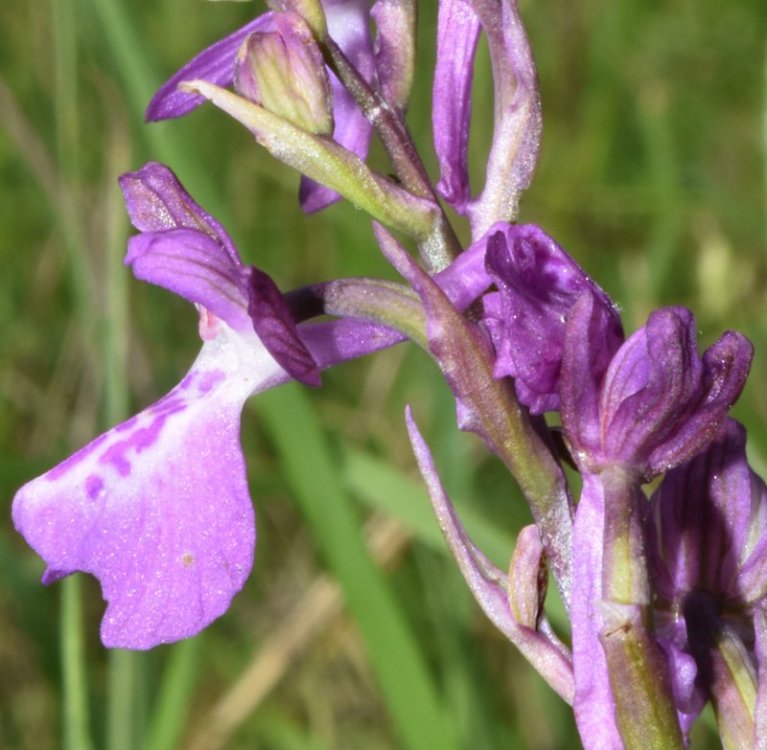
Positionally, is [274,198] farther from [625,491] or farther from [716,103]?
[625,491]

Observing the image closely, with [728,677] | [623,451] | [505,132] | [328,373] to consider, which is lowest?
[328,373]

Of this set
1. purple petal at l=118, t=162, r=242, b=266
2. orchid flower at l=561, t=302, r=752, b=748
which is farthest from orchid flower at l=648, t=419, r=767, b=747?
purple petal at l=118, t=162, r=242, b=266

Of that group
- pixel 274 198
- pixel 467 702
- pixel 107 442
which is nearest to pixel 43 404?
pixel 274 198

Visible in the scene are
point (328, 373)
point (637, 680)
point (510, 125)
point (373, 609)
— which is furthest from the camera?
point (328, 373)

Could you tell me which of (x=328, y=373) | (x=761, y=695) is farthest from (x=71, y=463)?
(x=328, y=373)

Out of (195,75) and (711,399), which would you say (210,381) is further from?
(711,399)

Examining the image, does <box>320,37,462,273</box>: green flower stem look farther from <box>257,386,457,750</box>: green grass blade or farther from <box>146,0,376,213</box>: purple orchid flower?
<box>257,386,457,750</box>: green grass blade
